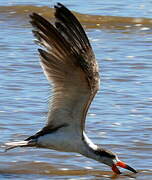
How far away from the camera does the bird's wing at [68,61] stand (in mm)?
6457

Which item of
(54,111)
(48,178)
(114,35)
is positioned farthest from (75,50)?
(114,35)

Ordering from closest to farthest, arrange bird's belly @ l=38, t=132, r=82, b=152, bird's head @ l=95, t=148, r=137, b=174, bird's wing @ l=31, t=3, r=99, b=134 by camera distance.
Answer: bird's wing @ l=31, t=3, r=99, b=134, bird's belly @ l=38, t=132, r=82, b=152, bird's head @ l=95, t=148, r=137, b=174

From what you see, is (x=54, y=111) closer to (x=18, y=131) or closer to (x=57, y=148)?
(x=57, y=148)

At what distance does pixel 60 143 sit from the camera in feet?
23.1

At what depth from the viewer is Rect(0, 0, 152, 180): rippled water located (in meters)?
7.35

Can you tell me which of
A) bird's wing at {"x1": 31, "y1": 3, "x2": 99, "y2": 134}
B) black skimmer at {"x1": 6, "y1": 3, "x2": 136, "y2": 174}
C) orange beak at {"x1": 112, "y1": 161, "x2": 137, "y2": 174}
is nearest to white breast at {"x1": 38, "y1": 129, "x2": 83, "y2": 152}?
black skimmer at {"x1": 6, "y1": 3, "x2": 136, "y2": 174}

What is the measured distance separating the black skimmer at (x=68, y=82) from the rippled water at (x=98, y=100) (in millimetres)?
273

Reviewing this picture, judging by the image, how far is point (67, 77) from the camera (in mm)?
6734

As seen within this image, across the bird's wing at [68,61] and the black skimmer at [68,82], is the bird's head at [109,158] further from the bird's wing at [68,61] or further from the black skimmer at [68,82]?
the bird's wing at [68,61]

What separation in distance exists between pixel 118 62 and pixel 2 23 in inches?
122

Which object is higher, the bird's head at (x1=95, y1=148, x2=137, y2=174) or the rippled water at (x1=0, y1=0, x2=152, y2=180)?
the bird's head at (x1=95, y1=148, x2=137, y2=174)

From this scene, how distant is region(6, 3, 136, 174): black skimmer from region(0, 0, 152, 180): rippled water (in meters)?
0.27

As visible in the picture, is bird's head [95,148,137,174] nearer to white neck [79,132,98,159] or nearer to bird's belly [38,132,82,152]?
white neck [79,132,98,159]

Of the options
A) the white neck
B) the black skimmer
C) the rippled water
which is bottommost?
the rippled water
